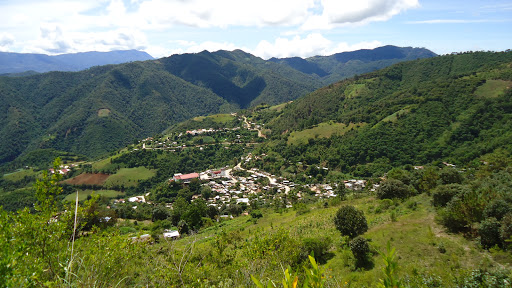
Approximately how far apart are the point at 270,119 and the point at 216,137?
114ft

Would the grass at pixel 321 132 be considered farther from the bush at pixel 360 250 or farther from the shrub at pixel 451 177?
the bush at pixel 360 250

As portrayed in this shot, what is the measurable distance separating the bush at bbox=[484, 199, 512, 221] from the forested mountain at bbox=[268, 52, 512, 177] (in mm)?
52540

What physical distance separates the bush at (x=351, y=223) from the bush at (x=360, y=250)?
149 inches

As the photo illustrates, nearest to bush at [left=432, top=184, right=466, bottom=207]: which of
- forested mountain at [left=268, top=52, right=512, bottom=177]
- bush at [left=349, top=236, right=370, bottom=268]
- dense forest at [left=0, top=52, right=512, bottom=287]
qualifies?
dense forest at [left=0, top=52, right=512, bottom=287]

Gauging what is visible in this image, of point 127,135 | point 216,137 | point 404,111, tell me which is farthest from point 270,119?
point 127,135

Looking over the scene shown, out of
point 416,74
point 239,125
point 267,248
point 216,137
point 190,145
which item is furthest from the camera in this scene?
point 239,125

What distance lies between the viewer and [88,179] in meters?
87.8

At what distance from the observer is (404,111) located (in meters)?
82.1

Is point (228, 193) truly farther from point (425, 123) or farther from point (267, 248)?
point (425, 123)

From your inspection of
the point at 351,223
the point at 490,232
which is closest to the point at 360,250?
the point at 351,223

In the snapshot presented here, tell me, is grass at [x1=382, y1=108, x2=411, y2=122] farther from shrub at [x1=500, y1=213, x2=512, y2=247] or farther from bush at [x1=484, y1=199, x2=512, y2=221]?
shrub at [x1=500, y1=213, x2=512, y2=247]

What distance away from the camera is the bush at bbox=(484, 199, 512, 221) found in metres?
14.6

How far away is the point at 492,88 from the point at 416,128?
89.2 ft

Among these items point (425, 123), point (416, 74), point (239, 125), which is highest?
point (416, 74)
